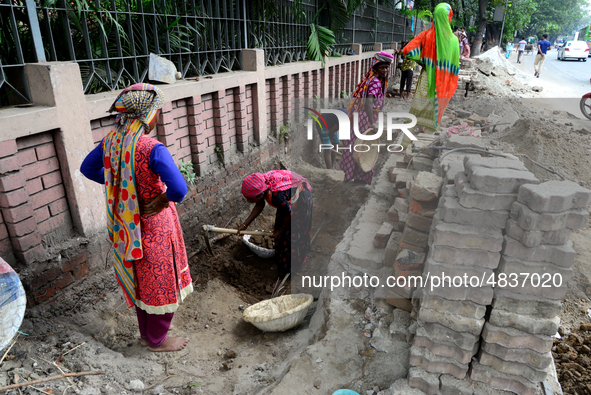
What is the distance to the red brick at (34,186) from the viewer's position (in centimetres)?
265

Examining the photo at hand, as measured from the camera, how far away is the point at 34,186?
8.82 ft

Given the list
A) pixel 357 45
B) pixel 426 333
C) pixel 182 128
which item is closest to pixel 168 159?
pixel 426 333

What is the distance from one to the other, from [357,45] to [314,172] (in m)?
4.91

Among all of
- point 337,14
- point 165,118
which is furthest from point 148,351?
point 337,14

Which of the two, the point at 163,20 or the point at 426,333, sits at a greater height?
the point at 163,20

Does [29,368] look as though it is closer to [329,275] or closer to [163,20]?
[329,275]

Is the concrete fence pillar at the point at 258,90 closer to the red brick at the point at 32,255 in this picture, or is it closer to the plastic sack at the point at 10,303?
the red brick at the point at 32,255

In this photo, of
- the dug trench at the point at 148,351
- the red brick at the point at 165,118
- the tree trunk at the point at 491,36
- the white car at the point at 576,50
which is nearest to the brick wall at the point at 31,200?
the dug trench at the point at 148,351

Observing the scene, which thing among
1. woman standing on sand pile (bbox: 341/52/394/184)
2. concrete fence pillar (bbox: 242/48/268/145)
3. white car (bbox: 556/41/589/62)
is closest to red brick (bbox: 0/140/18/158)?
concrete fence pillar (bbox: 242/48/268/145)

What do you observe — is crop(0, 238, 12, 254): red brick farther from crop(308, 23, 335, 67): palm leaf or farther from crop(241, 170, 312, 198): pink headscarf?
crop(308, 23, 335, 67): palm leaf

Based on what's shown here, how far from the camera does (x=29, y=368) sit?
2.17 m

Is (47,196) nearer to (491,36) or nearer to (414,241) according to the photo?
(414,241)

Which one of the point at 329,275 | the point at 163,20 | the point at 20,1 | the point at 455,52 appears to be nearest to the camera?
the point at 20,1

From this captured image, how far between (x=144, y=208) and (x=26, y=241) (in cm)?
94
